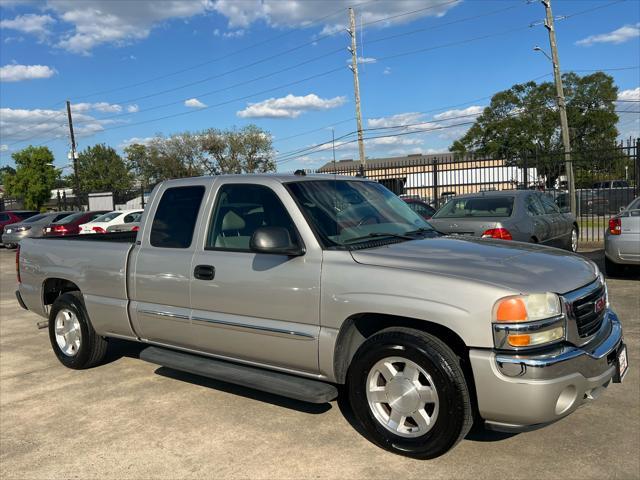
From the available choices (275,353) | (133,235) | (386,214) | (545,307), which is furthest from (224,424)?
(133,235)

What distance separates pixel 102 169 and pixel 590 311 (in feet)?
356

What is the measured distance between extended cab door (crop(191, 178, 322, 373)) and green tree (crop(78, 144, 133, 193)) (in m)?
100

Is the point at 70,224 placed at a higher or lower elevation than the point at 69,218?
lower

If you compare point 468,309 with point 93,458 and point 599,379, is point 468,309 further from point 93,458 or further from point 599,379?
point 93,458

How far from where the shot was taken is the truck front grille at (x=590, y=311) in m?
3.22

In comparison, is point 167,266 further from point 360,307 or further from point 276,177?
point 360,307

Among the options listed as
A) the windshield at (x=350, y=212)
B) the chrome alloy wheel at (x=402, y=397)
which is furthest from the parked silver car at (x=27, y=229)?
the chrome alloy wheel at (x=402, y=397)

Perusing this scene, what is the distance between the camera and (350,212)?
4.16 metres

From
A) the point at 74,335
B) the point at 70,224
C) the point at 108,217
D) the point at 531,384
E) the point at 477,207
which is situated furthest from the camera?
the point at 70,224

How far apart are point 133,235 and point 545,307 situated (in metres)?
4.68

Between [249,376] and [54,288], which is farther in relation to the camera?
[54,288]

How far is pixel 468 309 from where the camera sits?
3.09 m

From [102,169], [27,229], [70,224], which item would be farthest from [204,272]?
[102,169]

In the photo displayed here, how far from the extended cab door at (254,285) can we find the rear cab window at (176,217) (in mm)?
183
